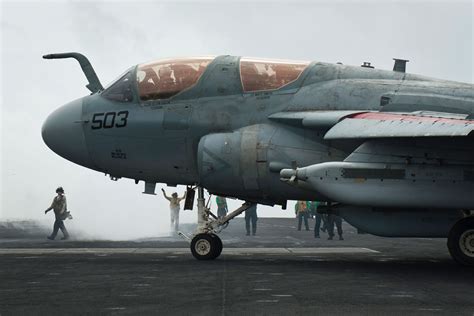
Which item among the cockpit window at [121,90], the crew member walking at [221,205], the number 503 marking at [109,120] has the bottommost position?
the crew member walking at [221,205]

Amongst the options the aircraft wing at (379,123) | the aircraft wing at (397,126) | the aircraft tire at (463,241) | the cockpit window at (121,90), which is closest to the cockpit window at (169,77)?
the cockpit window at (121,90)

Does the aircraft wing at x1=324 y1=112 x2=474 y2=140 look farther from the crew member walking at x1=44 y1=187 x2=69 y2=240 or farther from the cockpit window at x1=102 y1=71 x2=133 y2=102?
the crew member walking at x1=44 y1=187 x2=69 y2=240

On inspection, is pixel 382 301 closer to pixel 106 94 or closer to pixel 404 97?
pixel 404 97

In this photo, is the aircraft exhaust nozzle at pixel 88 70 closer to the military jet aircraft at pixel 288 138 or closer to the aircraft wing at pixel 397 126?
the military jet aircraft at pixel 288 138

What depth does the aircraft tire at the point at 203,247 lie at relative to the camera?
14664 millimetres

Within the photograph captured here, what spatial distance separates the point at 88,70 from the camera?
16.6 m

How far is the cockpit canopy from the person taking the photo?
14641 millimetres

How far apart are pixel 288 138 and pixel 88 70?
5536 millimetres

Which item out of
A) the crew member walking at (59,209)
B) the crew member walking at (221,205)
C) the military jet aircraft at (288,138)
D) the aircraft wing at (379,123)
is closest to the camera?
the aircraft wing at (379,123)

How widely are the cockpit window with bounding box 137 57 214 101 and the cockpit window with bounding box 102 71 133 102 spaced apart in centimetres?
25

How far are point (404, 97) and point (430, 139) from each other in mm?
1872

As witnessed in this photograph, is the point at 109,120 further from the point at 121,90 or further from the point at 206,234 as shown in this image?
the point at 206,234

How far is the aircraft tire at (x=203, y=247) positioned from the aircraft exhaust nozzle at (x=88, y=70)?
14.1ft

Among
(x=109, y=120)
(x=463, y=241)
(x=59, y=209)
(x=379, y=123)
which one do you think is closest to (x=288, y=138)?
(x=379, y=123)
